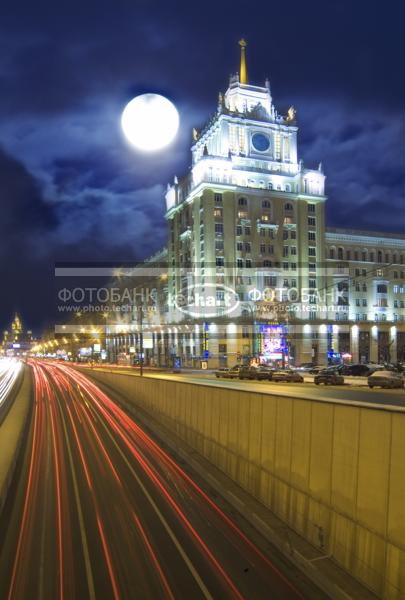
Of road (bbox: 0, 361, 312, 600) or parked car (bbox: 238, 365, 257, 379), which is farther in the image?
parked car (bbox: 238, 365, 257, 379)

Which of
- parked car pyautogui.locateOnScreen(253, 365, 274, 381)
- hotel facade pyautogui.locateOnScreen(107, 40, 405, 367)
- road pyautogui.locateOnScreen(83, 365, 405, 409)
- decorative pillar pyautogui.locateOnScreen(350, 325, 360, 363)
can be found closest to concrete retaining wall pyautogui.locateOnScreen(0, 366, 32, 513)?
road pyautogui.locateOnScreen(83, 365, 405, 409)

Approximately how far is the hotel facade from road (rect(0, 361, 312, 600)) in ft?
242

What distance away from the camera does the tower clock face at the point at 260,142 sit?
109 m

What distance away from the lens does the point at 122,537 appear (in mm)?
13812

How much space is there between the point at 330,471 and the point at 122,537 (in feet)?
19.1

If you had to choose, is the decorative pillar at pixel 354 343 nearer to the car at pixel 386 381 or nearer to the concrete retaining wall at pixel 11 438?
the car at pixel 386 381

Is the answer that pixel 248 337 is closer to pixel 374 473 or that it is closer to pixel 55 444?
pixel 55 444

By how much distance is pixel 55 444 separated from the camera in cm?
2722

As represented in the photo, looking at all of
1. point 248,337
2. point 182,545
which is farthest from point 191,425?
point 248,337

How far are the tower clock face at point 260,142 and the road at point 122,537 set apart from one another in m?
93.5

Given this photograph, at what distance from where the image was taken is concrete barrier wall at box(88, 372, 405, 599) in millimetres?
9641

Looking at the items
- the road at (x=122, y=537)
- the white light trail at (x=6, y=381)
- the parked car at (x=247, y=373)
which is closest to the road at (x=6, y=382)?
the white light trail at (x=6, y=381)

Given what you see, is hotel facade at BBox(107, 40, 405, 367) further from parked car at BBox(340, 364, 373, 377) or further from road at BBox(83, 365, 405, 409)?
road at BBox(83, 365, 405, 409)

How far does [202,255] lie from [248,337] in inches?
712
